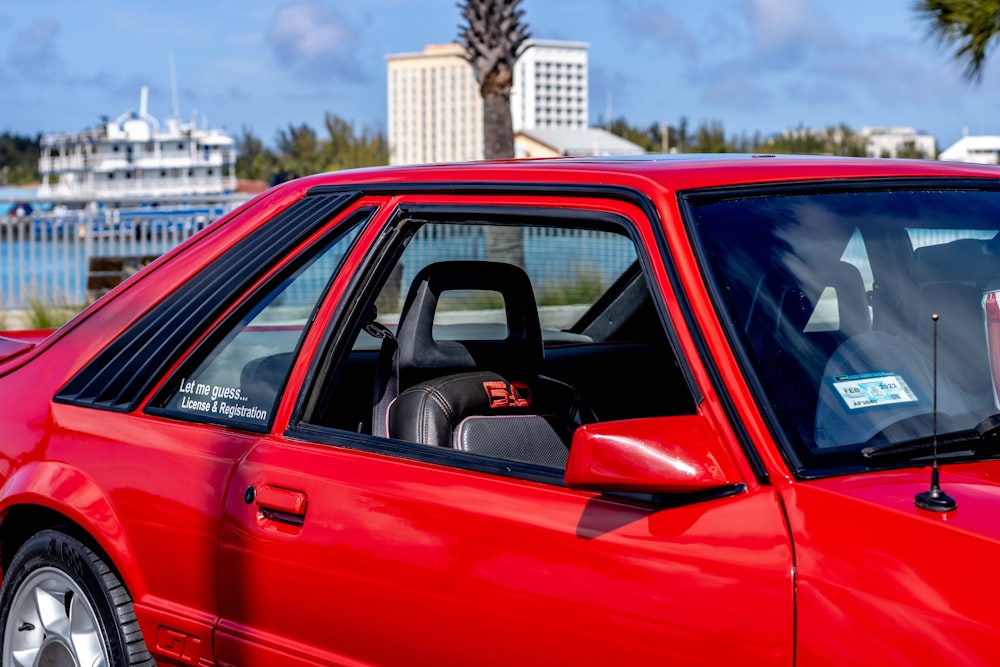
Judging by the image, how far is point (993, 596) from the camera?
1.79 metres

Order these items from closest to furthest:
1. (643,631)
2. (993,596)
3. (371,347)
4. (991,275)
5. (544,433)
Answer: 1. (993,596)
2. (643,631)
3. (991,275)
4. (544,433)
5. (371,347)

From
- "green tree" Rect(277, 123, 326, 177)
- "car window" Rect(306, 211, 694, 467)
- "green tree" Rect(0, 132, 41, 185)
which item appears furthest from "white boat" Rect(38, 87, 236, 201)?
"car window" Rect(306, 211, 694, 467)

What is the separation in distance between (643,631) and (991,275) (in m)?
1.16

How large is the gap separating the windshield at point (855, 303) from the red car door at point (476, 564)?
165 mm

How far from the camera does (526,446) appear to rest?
9.89 feet

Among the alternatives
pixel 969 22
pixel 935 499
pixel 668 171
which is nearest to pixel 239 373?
pixel 668 171

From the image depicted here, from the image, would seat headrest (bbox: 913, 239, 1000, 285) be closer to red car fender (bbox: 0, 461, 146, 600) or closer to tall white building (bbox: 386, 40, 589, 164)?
red car fender (bbox: 0, 461, 146, 600)

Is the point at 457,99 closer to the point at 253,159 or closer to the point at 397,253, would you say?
the point at 253,159

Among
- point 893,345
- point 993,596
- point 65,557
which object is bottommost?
point 65,557

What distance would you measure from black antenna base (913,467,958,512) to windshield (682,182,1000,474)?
17 cm

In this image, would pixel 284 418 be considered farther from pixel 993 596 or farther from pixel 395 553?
pixel 993 596

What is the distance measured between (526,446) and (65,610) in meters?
1.17

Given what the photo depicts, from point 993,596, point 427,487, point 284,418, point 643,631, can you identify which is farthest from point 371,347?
point 993,596

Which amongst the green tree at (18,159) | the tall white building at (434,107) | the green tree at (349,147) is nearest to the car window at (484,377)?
the green tree at (349,147)
